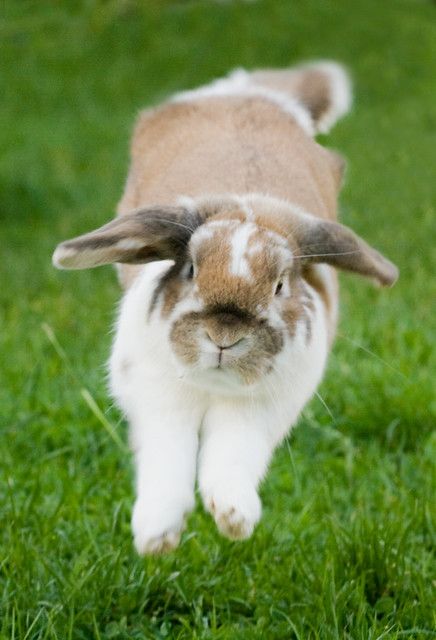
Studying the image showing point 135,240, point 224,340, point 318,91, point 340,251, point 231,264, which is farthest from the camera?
point 318,91

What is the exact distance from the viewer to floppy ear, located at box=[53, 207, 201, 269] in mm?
2580

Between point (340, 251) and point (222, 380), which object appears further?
point (340, 251)

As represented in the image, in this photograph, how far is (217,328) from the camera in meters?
2.41

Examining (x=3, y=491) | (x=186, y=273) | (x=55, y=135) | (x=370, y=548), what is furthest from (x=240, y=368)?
(x=55, y=135)

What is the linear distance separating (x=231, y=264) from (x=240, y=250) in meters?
0.07

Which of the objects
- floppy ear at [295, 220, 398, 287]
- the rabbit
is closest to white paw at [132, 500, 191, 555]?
the rabbit

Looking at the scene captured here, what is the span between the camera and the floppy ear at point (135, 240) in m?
2.58

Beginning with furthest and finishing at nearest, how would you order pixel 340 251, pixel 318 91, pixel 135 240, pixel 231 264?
pixel 318 91, pixel 340 251, pixel 135 240, pixel 231 264

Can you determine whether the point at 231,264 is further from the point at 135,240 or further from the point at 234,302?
the point at 135,240

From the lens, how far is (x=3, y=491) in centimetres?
379

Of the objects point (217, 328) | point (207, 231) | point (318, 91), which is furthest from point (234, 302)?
point (318, 91)

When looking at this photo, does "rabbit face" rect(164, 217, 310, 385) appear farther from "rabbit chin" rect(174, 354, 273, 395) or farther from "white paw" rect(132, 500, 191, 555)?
"white paw" rect(132, 500, 191, 555)

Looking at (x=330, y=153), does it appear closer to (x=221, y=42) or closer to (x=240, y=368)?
(x=240, y=368)

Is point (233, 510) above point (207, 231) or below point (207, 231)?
below
